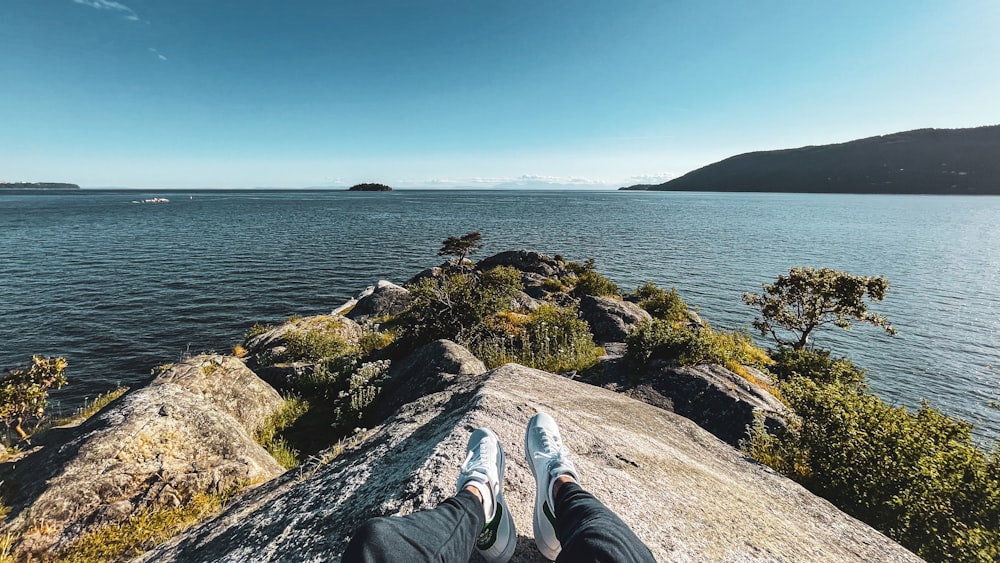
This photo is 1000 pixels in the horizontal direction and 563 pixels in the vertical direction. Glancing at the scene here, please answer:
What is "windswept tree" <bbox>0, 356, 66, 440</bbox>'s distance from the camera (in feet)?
30.0

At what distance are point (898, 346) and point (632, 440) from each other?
2818cm

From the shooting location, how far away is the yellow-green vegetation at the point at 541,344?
38.5 feet

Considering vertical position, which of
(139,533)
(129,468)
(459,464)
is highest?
(459,464)

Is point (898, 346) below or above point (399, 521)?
below

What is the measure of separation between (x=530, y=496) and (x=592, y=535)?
1258 mm

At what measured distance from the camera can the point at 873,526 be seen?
199 inches

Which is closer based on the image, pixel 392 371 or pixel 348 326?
pixel 392 371

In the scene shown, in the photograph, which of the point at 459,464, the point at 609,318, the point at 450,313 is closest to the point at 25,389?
the point at 450,313

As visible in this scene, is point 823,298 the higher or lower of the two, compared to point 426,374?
lower

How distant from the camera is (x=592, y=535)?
2705 millimetres

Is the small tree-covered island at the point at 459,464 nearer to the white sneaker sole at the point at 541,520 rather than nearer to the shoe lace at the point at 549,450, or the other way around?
the white sneaker sole at the point at 541,520

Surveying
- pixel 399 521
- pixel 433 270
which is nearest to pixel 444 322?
pixel 399 521

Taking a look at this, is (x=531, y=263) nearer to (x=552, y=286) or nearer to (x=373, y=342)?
(x=552, y=286)

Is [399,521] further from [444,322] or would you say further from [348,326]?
[348,326]
